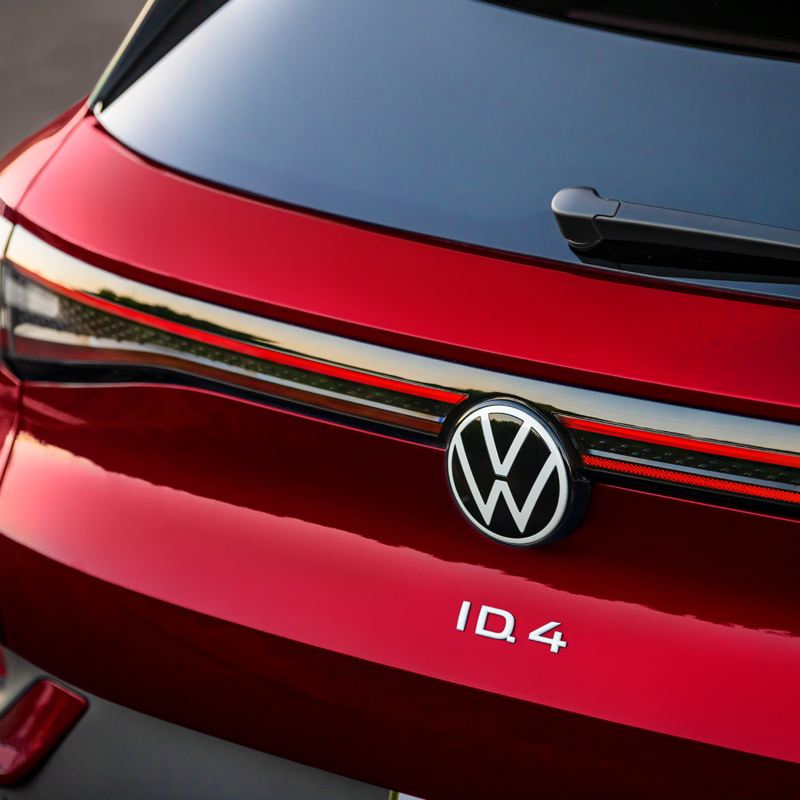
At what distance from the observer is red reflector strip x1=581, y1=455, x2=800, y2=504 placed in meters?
1.32

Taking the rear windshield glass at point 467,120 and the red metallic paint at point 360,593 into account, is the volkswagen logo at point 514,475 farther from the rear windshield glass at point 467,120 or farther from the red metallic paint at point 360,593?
the rear windshield glass at point 467,120

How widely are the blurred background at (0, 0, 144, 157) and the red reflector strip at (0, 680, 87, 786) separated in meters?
3.19

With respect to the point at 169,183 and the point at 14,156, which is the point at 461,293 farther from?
the point at 14,156

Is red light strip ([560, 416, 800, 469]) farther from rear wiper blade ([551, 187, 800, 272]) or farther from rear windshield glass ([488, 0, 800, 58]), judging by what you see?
rear windshield glass ([488, 0, 800, 58])

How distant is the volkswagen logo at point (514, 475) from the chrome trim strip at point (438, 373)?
29 mm

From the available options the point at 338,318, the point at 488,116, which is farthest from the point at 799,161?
the point at 338,318

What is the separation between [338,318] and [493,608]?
1.26ft

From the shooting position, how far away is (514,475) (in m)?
1.38

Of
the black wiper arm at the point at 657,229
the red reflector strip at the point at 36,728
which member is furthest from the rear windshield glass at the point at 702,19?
the red reflector strip at the point at 36,728

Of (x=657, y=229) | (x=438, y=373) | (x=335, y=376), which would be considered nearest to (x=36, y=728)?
(x=335, y=376)

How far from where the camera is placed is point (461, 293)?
142 centimetres

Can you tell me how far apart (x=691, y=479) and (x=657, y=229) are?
277 millimetres

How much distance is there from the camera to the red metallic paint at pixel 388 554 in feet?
4.45

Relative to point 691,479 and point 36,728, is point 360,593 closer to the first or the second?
point 691,479
